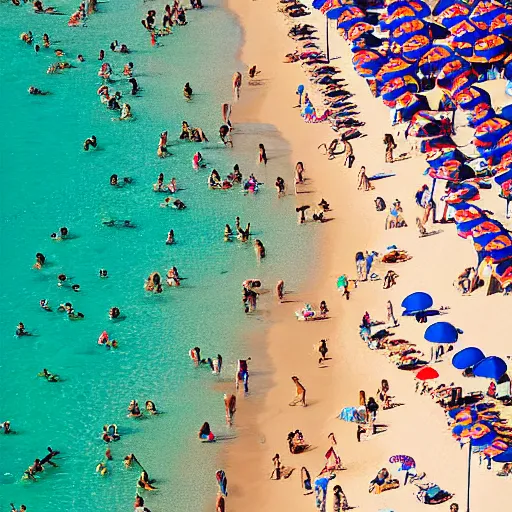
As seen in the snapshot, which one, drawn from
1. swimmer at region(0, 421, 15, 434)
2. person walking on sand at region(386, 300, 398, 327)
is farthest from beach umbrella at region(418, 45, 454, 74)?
swimmer at region(0, 421, 15, 434)

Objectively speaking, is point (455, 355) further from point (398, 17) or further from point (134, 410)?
point (398, 17)

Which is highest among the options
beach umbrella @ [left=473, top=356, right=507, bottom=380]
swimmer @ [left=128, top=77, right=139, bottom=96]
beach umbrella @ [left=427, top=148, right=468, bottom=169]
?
beach umbrella @ [left=473, top=356, right=507, bottom=380]

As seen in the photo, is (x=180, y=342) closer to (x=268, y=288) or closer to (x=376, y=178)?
(x=268, y=288)

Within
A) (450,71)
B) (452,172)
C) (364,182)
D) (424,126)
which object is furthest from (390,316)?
(450,71)

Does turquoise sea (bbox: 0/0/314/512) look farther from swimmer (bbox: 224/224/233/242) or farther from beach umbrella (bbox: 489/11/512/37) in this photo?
beach umbrella (bbox: 489/11/512/37)

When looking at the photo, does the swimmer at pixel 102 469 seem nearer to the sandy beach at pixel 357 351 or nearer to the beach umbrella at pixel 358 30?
the sandy beach at pixel 357 351

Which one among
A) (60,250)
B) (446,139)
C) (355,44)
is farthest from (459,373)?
(355,44)
